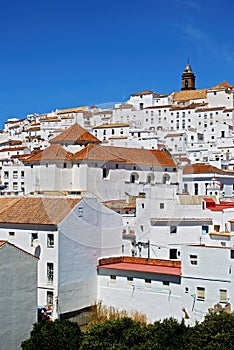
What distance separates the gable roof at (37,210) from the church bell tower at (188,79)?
64.6 meters

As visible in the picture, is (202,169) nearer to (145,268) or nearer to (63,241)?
(145,268)

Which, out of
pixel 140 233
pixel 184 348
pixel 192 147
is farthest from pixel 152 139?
pixel 184 348

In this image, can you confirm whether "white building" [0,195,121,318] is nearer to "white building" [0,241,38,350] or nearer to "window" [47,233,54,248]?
"window" [47,233,54,248]

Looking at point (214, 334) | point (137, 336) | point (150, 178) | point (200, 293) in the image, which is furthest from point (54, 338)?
point (150, 178)

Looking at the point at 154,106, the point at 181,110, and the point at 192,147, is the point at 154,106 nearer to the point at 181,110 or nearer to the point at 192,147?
the point at 181,110

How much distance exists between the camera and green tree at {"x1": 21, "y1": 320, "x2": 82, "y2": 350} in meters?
15.1

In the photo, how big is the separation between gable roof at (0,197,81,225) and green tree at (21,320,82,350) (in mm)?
4515

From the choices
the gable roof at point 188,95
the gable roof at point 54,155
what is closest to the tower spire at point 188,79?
the gable roof at point 188,95

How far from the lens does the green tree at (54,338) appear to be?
1506 cm

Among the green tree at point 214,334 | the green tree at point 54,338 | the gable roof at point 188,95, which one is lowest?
the green tree at point 54,338

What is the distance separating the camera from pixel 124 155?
39469 mm

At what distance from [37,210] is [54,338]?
6472 mm

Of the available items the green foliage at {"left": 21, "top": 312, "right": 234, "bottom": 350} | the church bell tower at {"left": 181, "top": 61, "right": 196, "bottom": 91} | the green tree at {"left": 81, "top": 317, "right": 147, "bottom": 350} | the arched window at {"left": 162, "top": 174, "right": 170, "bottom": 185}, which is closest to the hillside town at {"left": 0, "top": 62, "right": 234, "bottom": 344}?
the arched window at {"left": 162, "top": 174, "right": 170, "bottom": 185}

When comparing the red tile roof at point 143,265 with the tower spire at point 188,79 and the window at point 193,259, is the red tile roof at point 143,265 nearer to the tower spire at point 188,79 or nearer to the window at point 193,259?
the window at point 193,259
